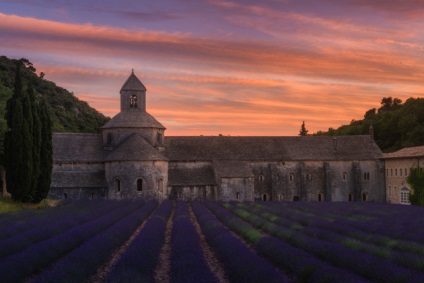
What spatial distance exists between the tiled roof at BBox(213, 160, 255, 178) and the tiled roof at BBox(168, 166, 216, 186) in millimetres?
1022

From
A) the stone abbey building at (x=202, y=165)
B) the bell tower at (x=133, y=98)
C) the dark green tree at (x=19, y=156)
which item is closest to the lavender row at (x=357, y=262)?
the dark green tree at (x=19, y=156)

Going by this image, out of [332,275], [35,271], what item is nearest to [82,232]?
[35,271]

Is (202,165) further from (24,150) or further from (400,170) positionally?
(24,150)

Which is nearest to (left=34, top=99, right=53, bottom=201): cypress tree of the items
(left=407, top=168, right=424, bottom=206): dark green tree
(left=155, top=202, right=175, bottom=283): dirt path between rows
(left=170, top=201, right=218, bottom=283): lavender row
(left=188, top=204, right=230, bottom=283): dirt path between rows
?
(left=170, top=201, right=218, bottom=283): lavender row

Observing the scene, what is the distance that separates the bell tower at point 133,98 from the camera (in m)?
57.2

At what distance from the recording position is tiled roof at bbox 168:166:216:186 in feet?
178

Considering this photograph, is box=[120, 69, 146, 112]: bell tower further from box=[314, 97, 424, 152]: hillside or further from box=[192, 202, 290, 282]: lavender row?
box=[314, 97, 424, 152]: hillside

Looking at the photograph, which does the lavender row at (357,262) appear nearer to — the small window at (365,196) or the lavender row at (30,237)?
the lavender row at (30,237)

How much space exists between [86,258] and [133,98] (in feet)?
142

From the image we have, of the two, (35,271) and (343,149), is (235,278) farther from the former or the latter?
(343,149)

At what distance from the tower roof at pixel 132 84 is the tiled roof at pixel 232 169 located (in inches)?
414

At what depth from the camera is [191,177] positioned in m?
54.9

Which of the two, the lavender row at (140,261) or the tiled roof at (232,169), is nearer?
the lavender row at (140,261)

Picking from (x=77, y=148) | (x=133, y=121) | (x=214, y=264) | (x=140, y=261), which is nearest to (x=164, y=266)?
(x=214, y=264)
